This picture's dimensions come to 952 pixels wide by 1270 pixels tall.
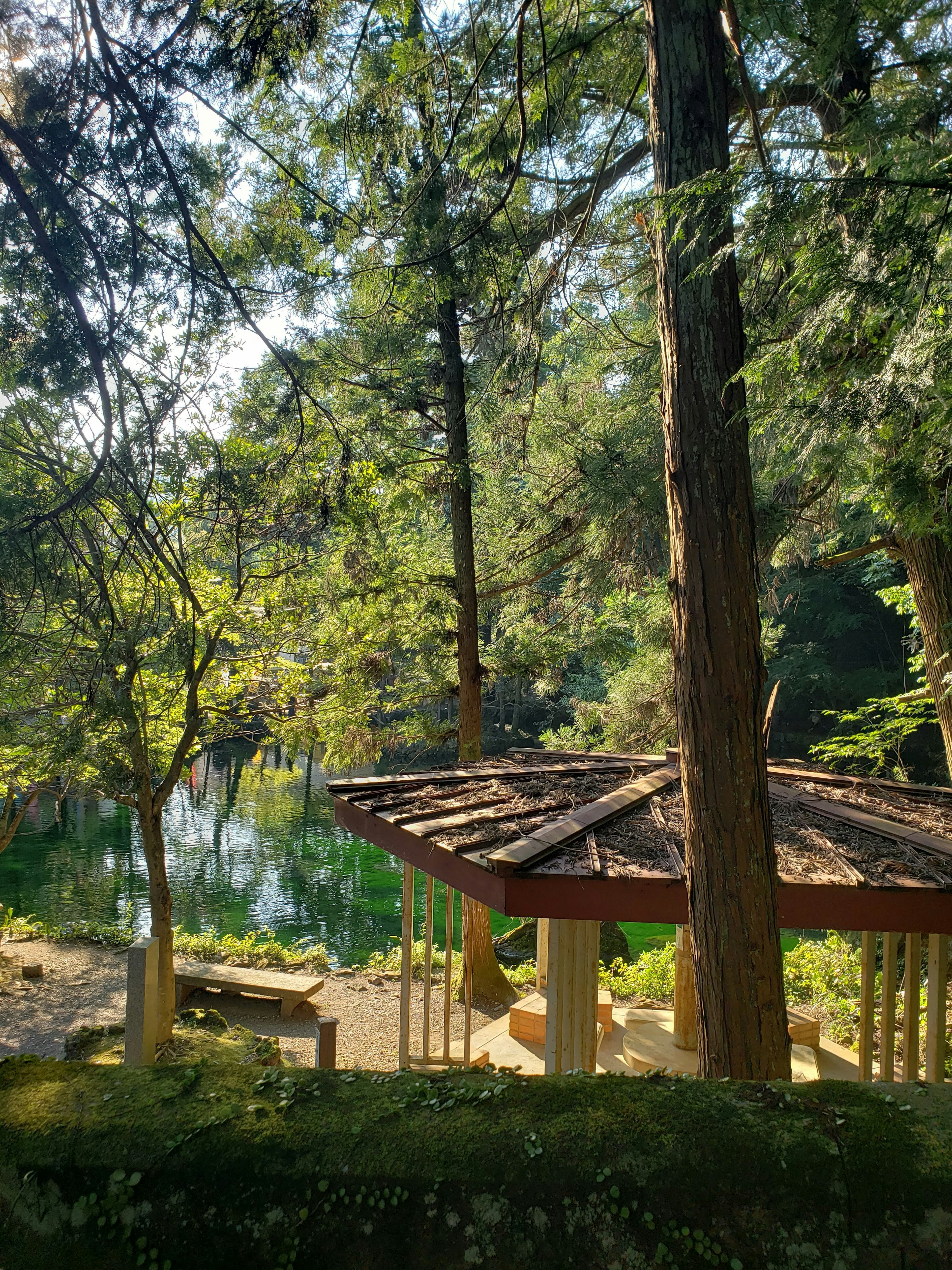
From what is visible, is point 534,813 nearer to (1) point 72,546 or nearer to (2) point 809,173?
(1) point 72,546

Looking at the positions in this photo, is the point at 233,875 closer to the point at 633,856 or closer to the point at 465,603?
the point at 465,603

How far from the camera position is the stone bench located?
9.15 m

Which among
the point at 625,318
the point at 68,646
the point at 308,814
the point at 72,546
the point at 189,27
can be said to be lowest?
the point at 308,814

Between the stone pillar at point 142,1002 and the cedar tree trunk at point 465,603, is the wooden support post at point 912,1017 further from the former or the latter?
the cedar tree trunk at point 465,603

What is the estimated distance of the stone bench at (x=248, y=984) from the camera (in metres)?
9.15

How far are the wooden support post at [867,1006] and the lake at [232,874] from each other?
750 centimetres

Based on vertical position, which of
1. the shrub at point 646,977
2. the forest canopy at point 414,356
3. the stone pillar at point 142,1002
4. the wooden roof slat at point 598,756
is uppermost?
the forest canopy at point 414,356

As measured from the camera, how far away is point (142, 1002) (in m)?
3.58

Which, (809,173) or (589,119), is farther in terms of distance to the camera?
(589,119)

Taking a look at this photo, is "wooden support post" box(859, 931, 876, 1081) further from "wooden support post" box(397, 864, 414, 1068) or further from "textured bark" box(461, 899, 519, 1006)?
"textured bark" box(461, 899, 519, 1006)

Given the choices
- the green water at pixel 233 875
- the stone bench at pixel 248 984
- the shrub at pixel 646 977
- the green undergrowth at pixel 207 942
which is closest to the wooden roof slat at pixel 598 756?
the shrub at pixel 646 977

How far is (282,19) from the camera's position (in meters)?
3.04

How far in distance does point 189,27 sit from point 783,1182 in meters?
4.03

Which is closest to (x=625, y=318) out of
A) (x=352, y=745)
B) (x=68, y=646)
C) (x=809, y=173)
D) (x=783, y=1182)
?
(x=809, y=173)
